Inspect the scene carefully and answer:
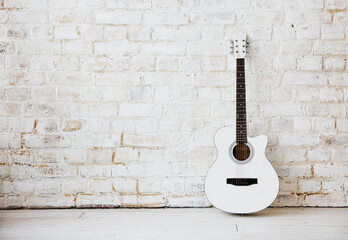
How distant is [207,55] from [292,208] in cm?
120

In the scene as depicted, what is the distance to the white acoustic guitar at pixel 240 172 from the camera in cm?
189

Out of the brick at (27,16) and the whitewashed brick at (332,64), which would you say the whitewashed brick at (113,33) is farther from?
the whitewashed brick at (332,64)

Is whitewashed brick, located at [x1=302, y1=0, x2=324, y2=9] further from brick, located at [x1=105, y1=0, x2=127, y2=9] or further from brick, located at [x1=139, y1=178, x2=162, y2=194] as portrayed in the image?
brick, located at [x1=139, y1=178, x2=162, y2=194]

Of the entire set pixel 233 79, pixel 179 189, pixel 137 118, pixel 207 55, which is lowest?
pixel 179 189

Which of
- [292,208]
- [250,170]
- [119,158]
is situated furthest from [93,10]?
[292,208]

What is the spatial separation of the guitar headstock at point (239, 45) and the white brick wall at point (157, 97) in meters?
0.10

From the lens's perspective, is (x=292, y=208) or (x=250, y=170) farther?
(x=292, y=208)

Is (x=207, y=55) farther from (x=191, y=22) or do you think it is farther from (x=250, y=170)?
(x=250, y=170)

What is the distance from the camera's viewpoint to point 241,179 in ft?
6.21

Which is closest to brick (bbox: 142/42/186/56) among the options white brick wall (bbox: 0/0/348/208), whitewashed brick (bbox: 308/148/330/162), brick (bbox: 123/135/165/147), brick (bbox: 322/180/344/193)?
white brick wall (bbox: 0/0/348/208)

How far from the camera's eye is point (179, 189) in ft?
6.87

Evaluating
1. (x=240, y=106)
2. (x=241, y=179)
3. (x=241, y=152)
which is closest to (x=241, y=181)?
(x=241, y=179)

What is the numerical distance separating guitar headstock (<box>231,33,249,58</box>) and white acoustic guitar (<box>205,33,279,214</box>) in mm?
140

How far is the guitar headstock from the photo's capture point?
1962 mm
